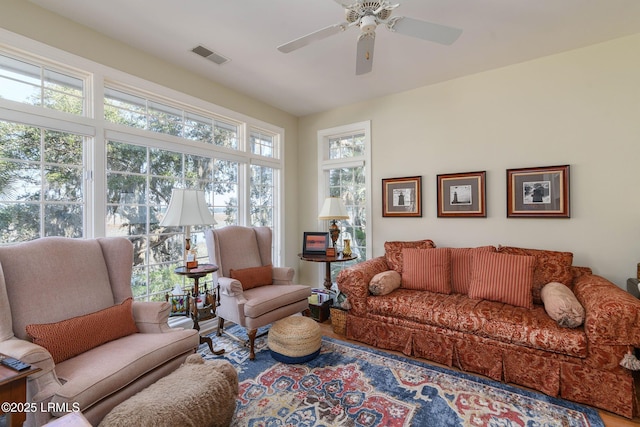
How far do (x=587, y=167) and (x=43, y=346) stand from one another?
437 cm

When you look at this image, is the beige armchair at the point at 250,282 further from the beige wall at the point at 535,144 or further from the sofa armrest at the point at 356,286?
the beige wall at the point at 535,144

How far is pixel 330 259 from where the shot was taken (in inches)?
142

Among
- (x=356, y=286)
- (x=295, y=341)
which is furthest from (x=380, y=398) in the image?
(x=356, y=286)

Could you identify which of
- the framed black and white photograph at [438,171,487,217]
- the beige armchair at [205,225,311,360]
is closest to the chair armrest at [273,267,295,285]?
the beige armchair at [205,225,311,360]

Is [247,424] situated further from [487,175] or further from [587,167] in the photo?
[587,167]

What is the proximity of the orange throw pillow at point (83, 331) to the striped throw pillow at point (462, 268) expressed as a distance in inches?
113

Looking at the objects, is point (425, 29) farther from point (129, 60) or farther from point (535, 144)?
point (129, 60)

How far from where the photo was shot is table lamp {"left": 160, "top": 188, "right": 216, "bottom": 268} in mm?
2510

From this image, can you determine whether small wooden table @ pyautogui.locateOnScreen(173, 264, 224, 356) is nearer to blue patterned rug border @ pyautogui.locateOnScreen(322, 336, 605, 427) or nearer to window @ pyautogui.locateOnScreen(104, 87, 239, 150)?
blue patterned rug border @ pyautogui.locateOnScreen(322, 336, 605, 427)

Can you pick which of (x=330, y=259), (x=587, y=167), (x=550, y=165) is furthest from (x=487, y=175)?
(x=330, y=259)

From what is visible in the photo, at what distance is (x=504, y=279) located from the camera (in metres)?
2.63

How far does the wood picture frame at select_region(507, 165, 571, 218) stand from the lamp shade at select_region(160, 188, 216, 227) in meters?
3.09

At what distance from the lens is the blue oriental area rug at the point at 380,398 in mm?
1864

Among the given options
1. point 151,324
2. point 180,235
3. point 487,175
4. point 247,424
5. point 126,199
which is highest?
point 487,175
